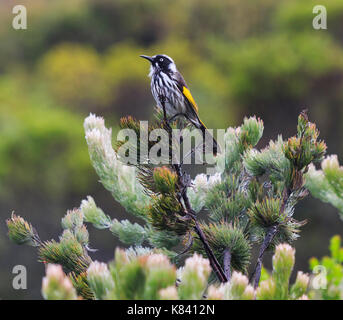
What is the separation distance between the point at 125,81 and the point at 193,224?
1661 centimetres

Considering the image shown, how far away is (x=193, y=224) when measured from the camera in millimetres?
1729

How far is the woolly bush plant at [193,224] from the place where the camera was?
1384 mm

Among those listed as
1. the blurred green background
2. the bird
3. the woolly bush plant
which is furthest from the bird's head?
the blurred green background

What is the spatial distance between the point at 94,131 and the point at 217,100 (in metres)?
15.8

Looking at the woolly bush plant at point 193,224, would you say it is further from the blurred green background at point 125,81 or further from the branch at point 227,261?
the blurred green background at point 125,81

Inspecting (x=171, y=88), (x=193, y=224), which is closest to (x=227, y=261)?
(x=193, y=224)

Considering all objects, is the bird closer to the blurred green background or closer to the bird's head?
the bird's head

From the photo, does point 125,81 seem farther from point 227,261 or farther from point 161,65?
point 227,261

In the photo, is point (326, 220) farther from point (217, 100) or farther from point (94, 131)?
point (94, 131)

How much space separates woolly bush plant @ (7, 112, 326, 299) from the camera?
138cm

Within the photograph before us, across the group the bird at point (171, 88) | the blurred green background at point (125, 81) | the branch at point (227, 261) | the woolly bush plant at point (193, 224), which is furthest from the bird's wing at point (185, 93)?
the blurred green background at point (125, 81)

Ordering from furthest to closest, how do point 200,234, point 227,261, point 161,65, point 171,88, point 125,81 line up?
1. point 125,81
2. point 161,65
3. point 171,88
4. point 227,261
5. point 200,234

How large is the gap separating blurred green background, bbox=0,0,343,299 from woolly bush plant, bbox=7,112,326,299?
32.0 feet

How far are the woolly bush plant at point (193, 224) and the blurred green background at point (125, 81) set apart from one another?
9768mm
